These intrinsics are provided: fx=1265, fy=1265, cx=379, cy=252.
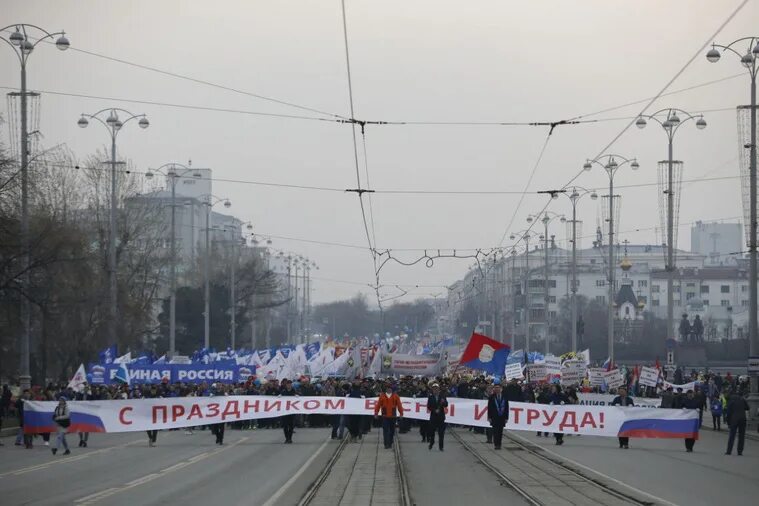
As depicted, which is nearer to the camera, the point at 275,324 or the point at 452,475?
the point at 452,475

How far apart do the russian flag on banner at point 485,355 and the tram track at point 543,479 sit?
653 cm

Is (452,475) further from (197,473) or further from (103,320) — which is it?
(103,320)

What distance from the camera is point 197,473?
890 inches

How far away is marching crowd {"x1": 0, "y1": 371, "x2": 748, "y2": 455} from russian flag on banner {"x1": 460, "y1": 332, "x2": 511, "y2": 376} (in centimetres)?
71

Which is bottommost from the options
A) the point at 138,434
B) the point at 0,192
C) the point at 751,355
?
the point at 138,434

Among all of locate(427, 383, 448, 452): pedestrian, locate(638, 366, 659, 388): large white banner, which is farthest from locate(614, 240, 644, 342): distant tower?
locate(427, 383, 448, 452): pedestrian

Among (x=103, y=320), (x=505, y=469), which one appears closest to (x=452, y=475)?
(x=505, y=469)

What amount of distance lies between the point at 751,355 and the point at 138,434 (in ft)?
62.8

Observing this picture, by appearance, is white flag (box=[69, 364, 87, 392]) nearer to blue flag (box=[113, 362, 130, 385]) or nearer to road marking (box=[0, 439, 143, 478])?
road marking (box=[0, 439, 143, 478])

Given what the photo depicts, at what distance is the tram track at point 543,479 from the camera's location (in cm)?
1778

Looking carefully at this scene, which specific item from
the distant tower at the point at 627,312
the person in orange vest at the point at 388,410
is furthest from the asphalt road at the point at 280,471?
the distant tower at the point at 627,312

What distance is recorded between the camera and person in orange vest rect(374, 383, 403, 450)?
29375mm

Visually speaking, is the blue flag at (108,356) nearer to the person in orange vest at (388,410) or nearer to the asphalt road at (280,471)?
the asphalt road at (280,471)

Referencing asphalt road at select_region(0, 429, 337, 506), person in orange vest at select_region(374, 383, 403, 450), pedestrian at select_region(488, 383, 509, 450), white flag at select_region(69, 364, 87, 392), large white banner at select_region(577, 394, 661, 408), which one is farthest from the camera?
large white banner at select_region(577, 394, 661, 408)
